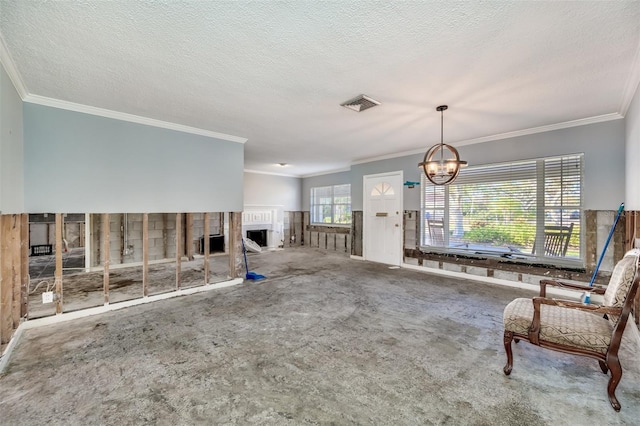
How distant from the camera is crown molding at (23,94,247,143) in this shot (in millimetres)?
3098

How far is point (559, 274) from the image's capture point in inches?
164

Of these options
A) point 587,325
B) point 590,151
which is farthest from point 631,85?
point 587,325

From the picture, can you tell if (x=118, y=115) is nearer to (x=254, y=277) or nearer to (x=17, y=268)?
(x=17, y=268)

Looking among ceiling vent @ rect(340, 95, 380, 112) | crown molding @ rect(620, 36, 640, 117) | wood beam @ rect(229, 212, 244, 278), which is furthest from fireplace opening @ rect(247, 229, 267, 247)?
crown molding @ rect(620, 36, 640, 117)

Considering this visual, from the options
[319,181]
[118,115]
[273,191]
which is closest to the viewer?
[118,115]

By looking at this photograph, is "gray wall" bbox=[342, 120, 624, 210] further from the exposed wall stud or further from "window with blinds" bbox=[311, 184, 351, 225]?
the exposed wall stud

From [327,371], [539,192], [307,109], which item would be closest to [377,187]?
[539,192]

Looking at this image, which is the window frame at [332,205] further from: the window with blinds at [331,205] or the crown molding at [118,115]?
the crown molding at [118,115]

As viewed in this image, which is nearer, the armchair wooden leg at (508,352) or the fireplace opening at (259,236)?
the armchair wooden leg at (508,352)

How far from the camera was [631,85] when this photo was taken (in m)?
2.76

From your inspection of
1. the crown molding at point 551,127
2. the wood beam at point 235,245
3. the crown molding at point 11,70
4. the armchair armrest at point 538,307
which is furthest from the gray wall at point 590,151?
the crown molding at point 11,70

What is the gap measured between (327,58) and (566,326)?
282 cm

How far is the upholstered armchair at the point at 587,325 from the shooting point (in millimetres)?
1837

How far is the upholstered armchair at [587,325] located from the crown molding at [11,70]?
4.61 metres
